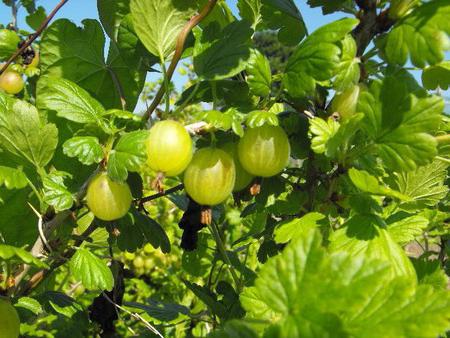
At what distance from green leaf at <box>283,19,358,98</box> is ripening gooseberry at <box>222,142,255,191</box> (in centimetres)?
15

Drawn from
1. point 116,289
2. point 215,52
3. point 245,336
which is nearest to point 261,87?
point 215,52

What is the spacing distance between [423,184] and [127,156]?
1.83 feet

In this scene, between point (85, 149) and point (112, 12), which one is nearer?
point (85, 149)

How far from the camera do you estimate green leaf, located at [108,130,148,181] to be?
0.63m

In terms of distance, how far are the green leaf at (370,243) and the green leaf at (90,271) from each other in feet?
1.19

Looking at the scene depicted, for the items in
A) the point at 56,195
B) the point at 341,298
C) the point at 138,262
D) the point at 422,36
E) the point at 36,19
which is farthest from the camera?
the point at 138,262

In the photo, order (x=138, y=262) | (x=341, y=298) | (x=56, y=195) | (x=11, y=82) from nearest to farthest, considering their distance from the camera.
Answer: (x=341, y=298) < (x=56, y=195) < (x=11, y=82) < (x=138, y=262)

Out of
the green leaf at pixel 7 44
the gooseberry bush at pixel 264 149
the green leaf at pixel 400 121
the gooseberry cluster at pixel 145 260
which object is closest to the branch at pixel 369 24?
the gooseberry bush at pixel 264 149

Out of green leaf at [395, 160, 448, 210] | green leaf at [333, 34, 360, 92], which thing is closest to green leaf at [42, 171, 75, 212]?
green leaf at [333, 34, 360, 92]

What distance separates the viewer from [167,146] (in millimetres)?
647

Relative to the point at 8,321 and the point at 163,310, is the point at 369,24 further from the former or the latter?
the point at 163,310

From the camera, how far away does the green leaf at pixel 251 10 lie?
33.8 inches

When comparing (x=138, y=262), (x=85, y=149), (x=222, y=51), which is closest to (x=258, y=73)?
(x=222, y=51)

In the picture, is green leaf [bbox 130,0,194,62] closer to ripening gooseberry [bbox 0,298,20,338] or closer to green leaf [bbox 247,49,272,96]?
green leaf [bbox 247,49,272,96]
